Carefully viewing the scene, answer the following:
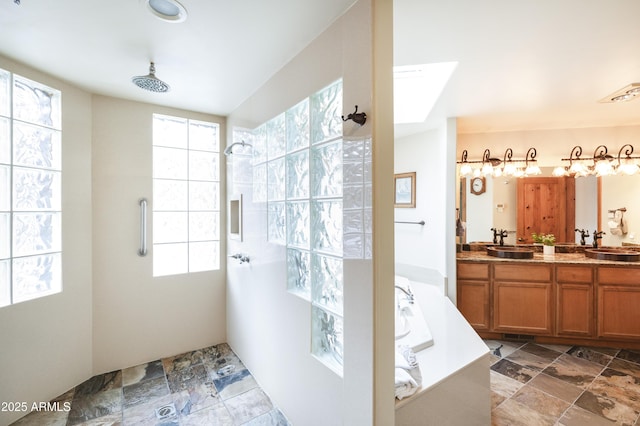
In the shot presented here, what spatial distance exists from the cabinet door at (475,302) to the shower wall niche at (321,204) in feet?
6.84

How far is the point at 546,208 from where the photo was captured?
127 inches

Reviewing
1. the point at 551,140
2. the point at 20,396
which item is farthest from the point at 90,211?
the point at 551,140

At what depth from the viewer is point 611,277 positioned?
2619 millimetres

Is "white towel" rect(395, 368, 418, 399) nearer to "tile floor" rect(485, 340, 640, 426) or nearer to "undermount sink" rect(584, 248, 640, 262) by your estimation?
"tile floor" rect(485, 340, 640, 426)

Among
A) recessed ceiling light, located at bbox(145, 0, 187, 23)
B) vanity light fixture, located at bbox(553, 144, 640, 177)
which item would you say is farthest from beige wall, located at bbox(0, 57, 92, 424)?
vanity light fixture, located at bbox(553, 144, 640, 177)

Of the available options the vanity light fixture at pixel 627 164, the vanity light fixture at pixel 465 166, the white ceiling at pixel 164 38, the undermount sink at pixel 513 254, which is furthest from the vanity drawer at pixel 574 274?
the white ceiling at pixel 164 38

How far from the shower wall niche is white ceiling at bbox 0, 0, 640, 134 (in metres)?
0.40

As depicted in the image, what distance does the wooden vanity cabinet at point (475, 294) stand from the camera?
113 inches

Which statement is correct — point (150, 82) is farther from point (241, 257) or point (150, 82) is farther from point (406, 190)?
point (406, 190)

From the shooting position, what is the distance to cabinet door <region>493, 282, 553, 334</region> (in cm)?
275

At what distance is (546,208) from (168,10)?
4045mm

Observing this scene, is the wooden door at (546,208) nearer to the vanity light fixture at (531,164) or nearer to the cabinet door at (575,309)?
the vanity light fixture at (531,164)

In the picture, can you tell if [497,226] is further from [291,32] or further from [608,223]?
[291,32]

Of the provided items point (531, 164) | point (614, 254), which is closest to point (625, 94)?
point (531, 164)
